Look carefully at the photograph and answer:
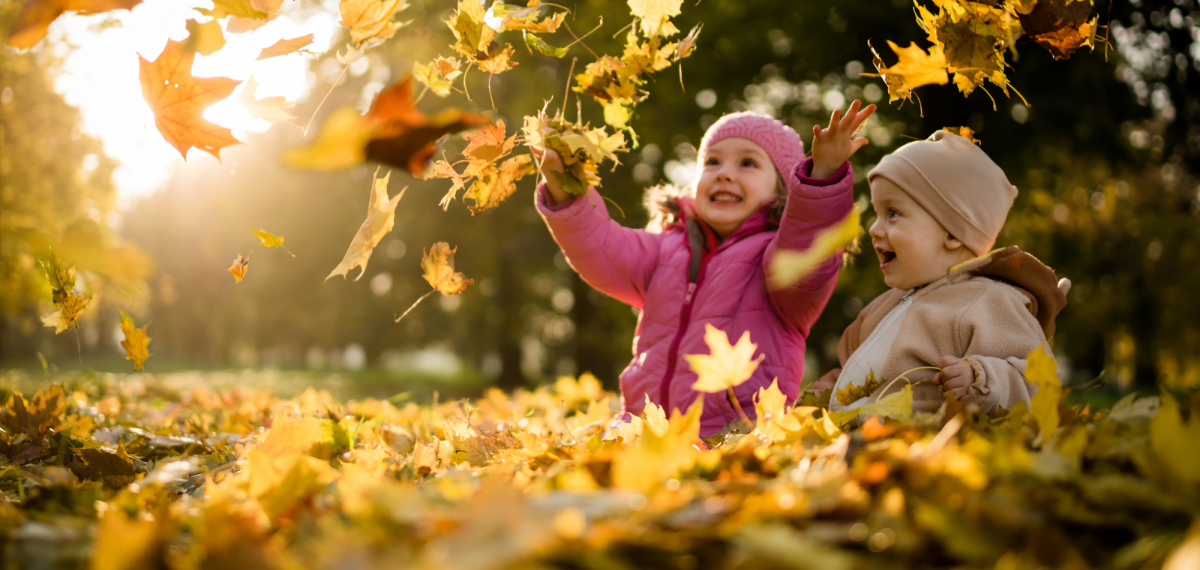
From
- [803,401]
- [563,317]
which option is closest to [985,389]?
[803,401]

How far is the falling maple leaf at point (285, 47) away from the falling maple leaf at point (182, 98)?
0.11m

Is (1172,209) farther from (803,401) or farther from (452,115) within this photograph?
(452,115)

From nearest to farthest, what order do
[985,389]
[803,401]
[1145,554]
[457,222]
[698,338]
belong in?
[1145,554] < [985,389] < [803,401] < [698,338] < [457,222]

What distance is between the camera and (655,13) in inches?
69.2

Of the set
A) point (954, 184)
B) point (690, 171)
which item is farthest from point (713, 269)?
point (690, 171)

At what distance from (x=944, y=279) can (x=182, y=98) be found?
2004 mm

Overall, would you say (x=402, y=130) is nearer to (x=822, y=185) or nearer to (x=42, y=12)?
(x=42, y=12)

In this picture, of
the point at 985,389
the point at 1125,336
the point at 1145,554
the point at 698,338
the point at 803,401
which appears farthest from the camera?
the point at 1125,336

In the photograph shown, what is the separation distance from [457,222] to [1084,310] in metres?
12.2

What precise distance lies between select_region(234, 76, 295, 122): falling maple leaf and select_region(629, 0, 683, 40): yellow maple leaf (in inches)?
35.2

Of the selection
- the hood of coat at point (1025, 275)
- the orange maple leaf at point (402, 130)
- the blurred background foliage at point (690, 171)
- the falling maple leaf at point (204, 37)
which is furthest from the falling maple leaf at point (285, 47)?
the hood of coat at point (1025, 275)

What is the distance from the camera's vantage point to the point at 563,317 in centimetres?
1719

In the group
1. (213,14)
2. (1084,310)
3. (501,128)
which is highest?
(213,14)

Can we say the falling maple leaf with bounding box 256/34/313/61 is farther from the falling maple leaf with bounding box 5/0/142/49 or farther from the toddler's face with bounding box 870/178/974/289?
the toddler's face with bounding box 870/178/974/289
